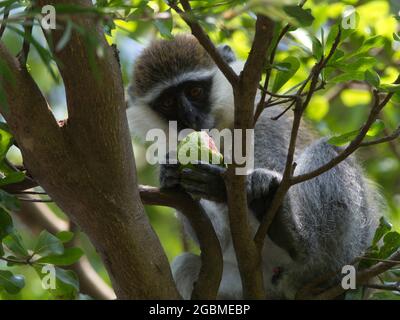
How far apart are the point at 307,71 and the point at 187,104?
1.38m

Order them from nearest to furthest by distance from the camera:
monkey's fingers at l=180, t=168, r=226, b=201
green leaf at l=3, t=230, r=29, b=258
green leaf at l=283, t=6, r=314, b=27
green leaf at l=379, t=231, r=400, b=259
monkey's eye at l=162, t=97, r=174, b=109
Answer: green leaf at l=283, t=6, r=314, b=27, green leaf at l=3, t=230, r=29, b=258, green leaf at l=379, t=231, r=400, b=259, monkey's fingers at l=180, t=168, r=226, b=201, monkey's eye at l=162, t=97, r=174, b=109

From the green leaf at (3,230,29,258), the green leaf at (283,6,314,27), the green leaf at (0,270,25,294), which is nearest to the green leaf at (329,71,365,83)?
the green leaf at (283,6,314,27)

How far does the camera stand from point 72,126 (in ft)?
12.7

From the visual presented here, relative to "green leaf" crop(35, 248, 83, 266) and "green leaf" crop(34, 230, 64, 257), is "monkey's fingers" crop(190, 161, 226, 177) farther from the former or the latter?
"green leaf" crop(34, 230, 64, 257)

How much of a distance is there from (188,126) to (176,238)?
3.60 meters

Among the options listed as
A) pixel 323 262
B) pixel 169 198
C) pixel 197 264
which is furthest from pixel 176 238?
pixel 169 198

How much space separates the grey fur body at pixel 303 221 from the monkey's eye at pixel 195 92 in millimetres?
651

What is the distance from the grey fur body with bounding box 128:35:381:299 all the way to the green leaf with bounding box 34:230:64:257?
114cm

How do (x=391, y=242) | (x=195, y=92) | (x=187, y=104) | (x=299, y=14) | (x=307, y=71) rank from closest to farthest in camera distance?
(x=299, y=14)
(x=391, y=242)
(x=187, y=104)
(x=195, y=92)
(x=307, y=71)

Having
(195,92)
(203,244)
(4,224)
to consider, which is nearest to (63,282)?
(4,224)

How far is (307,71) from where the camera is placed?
684 centimetres

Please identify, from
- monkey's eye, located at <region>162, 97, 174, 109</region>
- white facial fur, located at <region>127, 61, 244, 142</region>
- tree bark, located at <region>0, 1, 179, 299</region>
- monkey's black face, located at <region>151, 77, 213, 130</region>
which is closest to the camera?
tree bark, located at <region>0, 1, 179, 299</region>

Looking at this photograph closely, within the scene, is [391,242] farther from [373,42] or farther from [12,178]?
[12,178]

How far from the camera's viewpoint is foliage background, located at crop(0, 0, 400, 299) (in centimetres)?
514
